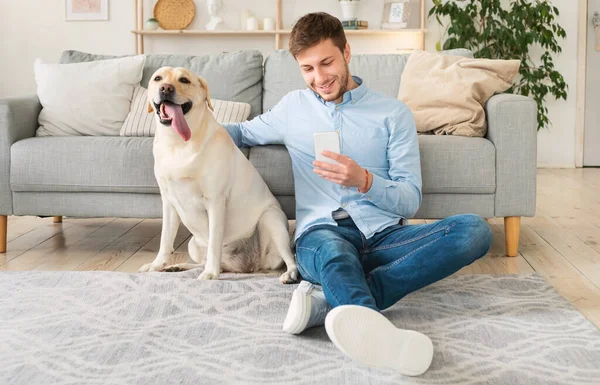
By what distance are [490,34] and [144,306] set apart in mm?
4265

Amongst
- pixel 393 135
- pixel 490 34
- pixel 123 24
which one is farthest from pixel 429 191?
pixel 123 24

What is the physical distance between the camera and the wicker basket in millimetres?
5758

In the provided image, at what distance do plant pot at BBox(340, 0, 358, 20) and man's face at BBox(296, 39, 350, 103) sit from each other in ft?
12.0

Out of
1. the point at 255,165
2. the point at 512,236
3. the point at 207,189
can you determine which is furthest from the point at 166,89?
the point at 512,236

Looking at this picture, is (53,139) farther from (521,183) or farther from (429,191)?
(521,183)

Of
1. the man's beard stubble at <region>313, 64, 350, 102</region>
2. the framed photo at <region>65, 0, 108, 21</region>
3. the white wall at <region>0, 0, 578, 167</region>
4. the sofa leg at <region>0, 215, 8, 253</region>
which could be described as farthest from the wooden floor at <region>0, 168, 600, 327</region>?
the framed photo at <region>65, 0, 108, 21</region>

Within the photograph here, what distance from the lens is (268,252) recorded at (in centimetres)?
242

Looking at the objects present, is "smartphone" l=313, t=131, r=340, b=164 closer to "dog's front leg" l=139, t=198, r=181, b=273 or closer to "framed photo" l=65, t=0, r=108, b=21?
"dog's front leg" l=139, t=198, r=181, b=273

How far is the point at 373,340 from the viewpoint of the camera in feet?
4.64

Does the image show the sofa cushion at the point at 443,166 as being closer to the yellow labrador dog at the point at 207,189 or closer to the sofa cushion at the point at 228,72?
the yellow labrador dog at the point at 207,189

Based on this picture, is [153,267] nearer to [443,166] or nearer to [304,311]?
[304,311]

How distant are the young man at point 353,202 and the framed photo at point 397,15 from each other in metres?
3.56

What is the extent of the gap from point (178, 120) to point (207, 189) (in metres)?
0.23

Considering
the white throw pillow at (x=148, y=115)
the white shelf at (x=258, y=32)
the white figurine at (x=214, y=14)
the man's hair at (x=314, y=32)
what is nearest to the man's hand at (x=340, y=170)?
the man's hair at (x=314, y=32)
